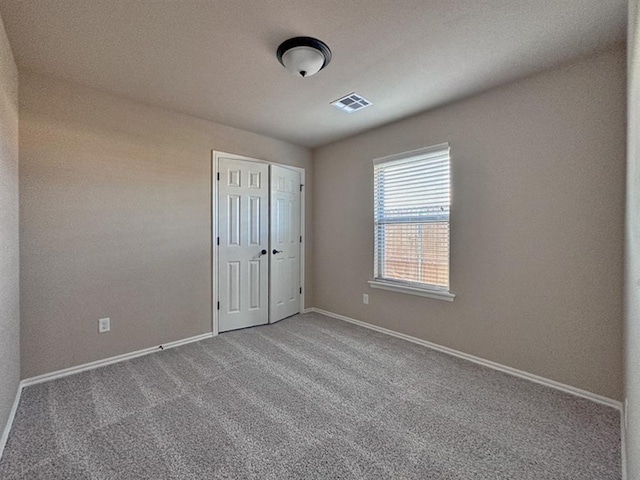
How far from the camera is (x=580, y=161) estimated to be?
6.89ft

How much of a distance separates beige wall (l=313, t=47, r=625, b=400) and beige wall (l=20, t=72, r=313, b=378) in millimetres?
2459

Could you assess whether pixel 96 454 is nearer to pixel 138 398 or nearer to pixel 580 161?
pixel 138 398

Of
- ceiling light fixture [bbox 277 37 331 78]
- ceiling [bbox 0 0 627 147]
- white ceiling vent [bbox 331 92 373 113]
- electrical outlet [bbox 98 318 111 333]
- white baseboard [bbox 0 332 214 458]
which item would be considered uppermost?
white ceiling vent [bbox 331 92 373 113]

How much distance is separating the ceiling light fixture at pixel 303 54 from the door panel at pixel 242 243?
1703 millimetres

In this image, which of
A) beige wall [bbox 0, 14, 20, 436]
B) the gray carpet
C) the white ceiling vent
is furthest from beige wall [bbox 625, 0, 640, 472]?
beige wall [bbox 0, 14, 20, 436]

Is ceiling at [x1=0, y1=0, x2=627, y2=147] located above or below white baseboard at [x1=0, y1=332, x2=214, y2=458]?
above

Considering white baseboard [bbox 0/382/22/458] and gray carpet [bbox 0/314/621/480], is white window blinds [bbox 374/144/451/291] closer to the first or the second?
gray carpet [bbox 0/314/621/480]

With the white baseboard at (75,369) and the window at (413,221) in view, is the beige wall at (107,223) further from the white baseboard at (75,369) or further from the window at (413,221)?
the window at (413,221)

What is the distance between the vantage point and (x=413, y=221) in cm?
320

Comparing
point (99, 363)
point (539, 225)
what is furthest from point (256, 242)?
point (539, 225)

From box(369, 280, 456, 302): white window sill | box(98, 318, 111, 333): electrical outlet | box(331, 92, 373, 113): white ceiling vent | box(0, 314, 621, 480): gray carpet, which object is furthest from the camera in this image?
box(369, 280, 456, 302): white window sill

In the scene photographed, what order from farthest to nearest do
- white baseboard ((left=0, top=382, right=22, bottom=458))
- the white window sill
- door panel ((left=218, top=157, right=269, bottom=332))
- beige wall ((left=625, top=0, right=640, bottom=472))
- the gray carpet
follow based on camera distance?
door panel ((left=218, top=157, right=269, bottom=332)) < the white window sill < white baseboard ((left=0, top=382, right=22, bottom=458)) < the gray carpet < beige wall ((left=625, top=0, right=640, bottom=472))

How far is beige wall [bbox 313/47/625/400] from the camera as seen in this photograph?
2.00 m

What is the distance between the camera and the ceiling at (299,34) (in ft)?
5.45
